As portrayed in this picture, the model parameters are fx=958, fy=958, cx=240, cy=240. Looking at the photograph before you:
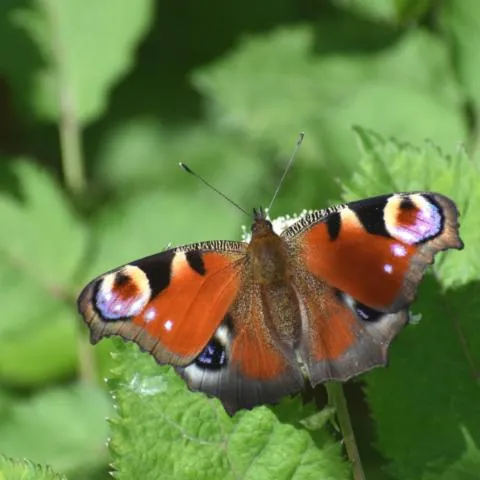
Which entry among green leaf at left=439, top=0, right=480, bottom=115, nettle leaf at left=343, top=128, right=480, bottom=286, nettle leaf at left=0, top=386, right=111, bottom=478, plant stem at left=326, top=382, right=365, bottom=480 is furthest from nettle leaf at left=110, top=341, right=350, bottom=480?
green leaf at left=439, top=0, right=480, bottom=115

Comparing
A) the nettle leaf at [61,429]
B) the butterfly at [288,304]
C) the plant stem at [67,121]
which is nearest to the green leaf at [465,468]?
the butterfly at [288,304]

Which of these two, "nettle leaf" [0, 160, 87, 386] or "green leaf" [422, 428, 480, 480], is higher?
"green leaf" [422, 428, 480, 480]

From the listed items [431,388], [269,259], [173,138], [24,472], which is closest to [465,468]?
[431,388]

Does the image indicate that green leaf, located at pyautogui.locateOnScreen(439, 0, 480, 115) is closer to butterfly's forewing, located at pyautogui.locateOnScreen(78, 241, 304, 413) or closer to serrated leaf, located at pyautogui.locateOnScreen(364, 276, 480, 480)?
serrated leaf, located at pyautogui.locateOnScreen(364, 276, 480, 480)

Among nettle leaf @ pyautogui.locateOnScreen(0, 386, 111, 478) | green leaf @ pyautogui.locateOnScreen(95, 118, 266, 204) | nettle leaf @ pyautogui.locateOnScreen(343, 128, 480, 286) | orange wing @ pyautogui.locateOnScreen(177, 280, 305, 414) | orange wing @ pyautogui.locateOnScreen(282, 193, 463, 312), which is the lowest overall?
nettle leaf @ pyautogui.locateOnScreen(0, 386, 111, 478)

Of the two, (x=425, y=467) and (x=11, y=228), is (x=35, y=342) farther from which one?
(x=425, y=467)
